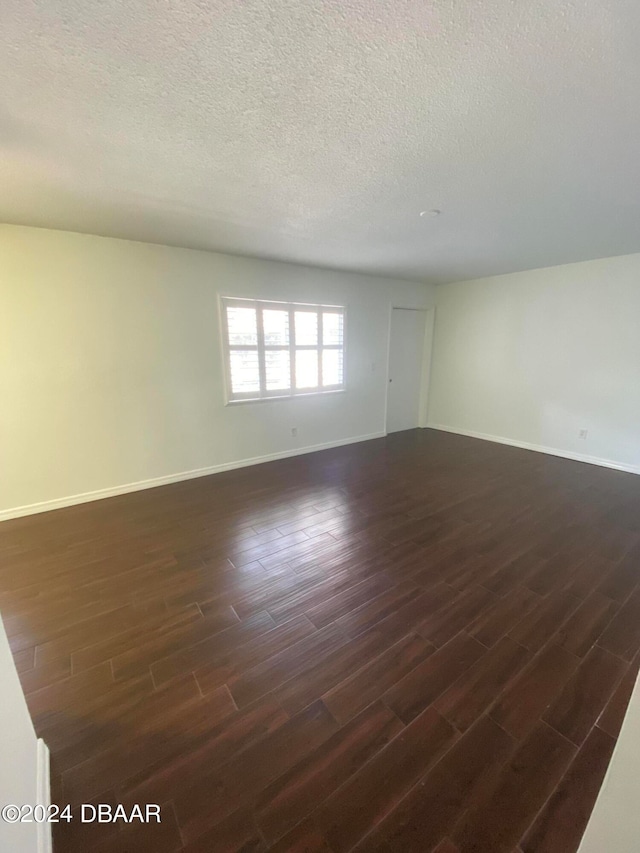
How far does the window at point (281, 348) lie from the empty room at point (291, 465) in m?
0.05

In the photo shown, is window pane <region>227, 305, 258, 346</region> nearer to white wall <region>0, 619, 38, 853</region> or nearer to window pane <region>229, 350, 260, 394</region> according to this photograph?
window pane <region>229, 350, 260, 394</region>

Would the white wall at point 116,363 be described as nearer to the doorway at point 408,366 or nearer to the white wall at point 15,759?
the doorway at point 408,366

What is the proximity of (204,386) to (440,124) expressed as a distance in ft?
10.2

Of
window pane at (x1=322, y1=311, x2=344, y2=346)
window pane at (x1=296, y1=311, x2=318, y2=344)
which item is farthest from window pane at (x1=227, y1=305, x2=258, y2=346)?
window pane at (x1=322, y1=311, x2=344, y2=346)

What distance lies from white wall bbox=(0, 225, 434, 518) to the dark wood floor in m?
0.58

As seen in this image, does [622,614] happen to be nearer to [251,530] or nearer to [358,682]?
[358,682]

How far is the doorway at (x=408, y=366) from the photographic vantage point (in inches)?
219

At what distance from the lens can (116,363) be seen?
3.31 metres

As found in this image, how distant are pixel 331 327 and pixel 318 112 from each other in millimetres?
3317

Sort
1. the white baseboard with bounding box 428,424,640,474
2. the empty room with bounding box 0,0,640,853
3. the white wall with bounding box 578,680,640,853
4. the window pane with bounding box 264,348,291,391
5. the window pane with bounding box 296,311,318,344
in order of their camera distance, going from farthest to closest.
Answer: the window pane with bounding box 296,311,318,344 < the window pane with bounding box 264,348,291,391 < the white baseboard with bounding box 428,424,640,474 < the empty room with bounding box 0,0,640,853 < the white wall with bounding box 578,680,640,853

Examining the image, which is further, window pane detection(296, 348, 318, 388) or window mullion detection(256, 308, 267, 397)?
window pane detection(296, 348, 318, 388)

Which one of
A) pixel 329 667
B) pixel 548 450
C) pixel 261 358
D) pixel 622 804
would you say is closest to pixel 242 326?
pixel 261 358

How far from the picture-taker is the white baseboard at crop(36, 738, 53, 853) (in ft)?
3.09

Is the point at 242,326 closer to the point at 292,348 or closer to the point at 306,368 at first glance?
the point at 292,348
